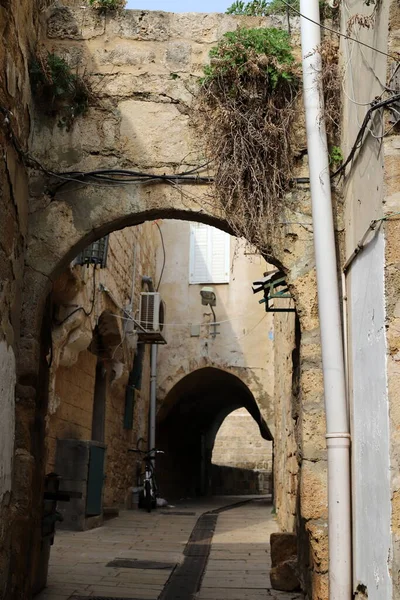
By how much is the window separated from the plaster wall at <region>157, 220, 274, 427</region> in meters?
0.17

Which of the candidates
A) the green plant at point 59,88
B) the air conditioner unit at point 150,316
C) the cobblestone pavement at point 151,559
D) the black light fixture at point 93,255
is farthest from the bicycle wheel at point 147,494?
the green plant at point 59,88

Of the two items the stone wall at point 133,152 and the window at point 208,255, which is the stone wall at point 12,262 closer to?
the stone wall at point 133,152

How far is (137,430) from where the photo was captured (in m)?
13.1

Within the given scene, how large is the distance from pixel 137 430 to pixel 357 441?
32.4 ft

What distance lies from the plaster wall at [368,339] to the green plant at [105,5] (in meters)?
1.62

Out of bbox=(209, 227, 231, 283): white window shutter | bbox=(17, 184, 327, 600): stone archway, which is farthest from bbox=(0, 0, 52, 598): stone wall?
bbox=(209, 227, 231, 283): white window shutter

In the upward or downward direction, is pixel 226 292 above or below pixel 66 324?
above

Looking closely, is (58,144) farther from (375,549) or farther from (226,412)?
(226,412)

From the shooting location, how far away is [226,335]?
46.8 ft

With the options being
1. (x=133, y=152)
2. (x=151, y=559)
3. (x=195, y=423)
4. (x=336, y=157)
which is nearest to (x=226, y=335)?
(x=195, y=423)

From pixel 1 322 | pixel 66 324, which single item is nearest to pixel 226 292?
pixel 66 324

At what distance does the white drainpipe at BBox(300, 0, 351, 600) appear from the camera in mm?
3555

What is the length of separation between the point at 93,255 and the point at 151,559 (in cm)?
360

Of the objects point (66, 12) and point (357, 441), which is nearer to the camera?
point (357, 441)
